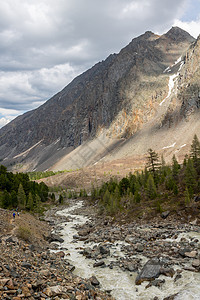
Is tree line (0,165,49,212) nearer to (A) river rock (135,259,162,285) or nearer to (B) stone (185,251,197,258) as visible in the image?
(A) river rock (135,259,162,285)

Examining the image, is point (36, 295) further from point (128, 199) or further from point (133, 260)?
point (128, 199)

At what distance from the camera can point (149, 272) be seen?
19125 millimetres

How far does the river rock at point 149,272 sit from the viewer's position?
1853cm

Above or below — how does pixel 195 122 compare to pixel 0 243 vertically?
above

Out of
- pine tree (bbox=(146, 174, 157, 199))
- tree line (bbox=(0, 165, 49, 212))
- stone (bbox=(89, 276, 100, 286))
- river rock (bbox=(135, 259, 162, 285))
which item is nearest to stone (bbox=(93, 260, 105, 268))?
stone (bbox=(89, 276, 100, 286))

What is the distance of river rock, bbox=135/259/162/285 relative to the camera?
1853 centimetres

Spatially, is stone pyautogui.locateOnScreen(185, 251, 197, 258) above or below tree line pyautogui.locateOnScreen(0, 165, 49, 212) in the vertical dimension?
below

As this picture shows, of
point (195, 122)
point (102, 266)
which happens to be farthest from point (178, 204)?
point (195, 122)

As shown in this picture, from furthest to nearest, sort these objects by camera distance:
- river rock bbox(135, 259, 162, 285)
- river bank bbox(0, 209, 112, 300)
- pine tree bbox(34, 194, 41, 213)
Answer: pine tree bbox(34, 194, 41, 213) < river rock bbox(135, 259, 162, 285) < river bank bbox(0, 209, 112, 300)

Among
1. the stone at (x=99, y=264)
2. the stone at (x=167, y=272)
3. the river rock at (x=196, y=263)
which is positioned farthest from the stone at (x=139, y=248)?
the river rock at (x=196, y=263)

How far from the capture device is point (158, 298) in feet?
51.9

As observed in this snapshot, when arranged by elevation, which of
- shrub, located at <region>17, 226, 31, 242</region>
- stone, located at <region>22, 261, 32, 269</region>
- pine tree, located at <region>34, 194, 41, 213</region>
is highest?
stone, located at <region>22, 261, 32, 269</region>

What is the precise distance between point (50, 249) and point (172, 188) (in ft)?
102

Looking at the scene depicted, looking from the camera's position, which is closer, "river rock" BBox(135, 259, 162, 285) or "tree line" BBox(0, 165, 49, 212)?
"river rock" BBox(135, 259, 162, 285)
